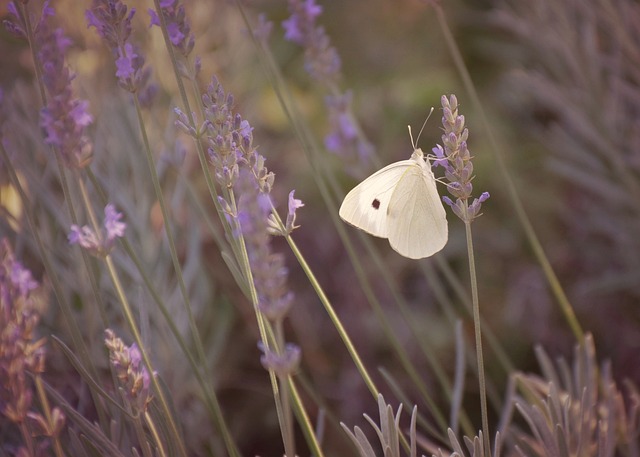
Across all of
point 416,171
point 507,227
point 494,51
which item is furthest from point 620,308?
point 494,51

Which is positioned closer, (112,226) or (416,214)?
(112,226)

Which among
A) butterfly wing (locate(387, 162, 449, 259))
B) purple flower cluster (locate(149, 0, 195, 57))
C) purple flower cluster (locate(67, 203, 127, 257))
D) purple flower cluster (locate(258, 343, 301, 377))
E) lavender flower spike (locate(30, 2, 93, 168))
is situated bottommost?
purple flower cluster (locate(258, 343, 301, 377))

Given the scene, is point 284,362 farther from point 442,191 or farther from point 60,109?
point 442,191

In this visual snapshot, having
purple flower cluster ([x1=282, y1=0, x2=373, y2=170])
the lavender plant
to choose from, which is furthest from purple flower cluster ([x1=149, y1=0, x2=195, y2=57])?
the lavender plant

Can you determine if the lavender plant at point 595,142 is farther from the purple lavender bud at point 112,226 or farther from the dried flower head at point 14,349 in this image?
the dried flower head at point 14,349

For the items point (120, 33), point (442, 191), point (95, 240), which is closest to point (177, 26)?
point (120, 33)

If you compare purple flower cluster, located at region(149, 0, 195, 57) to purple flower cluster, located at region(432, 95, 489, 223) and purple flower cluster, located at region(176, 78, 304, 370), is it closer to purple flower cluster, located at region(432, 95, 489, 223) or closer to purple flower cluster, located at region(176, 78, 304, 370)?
purple flower cluster, located at region(176, 78, 304, 370)
